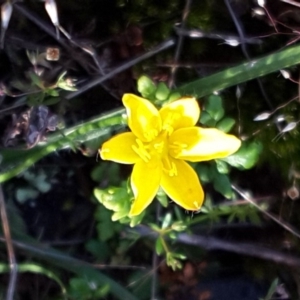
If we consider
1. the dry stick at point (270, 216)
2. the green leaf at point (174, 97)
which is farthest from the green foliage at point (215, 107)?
the dry stick at point (270, 216)

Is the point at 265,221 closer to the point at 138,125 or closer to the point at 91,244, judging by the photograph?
the point at 91,244

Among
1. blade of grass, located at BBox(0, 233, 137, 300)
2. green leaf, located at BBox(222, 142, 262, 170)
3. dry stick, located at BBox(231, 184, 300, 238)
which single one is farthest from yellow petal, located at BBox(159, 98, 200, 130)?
blade of grass, located at BBox(0, 233, 137, 300)

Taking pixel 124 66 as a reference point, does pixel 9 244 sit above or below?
below

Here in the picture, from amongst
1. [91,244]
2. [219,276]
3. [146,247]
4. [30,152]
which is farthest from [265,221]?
[30,152]

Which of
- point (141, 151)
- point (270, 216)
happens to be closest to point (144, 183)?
point (141, 151)

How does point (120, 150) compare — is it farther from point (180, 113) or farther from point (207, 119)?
point (207, 119)

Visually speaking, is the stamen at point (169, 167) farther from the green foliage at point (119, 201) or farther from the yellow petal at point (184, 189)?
the green foliage at point (119, 201)

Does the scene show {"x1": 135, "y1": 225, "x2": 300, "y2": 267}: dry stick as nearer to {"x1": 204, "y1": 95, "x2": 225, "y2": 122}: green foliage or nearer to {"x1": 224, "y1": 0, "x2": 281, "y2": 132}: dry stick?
{"x1": 224, "y1": 0, "x2": 281, "y2": 132}: dry stick
